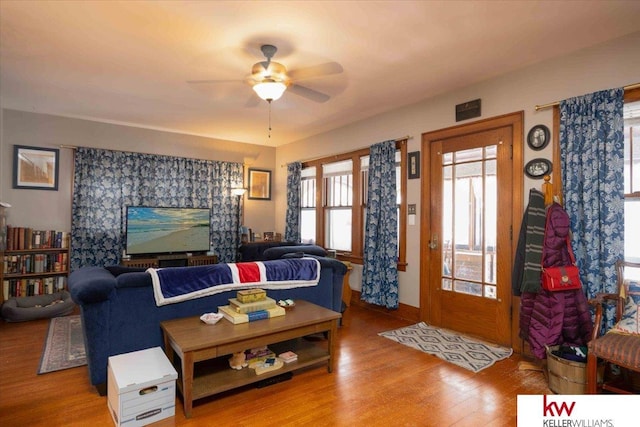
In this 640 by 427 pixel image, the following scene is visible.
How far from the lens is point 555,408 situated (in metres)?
2.06

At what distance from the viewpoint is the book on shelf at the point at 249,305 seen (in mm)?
2551

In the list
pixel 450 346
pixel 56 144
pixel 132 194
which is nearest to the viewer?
pixel 450 346

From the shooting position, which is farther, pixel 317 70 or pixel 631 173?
pixel 317 70

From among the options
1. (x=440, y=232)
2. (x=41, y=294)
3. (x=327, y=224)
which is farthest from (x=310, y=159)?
(x=41, y=294)

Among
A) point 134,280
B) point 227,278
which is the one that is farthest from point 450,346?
point 134,280

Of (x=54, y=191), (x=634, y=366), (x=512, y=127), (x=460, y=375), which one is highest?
(x=512, y=127)

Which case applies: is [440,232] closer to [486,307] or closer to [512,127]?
[486,307]

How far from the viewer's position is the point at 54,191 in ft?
16.3

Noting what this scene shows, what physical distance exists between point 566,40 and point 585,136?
78 centimetres

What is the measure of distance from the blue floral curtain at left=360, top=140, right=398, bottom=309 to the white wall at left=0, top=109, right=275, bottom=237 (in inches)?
134

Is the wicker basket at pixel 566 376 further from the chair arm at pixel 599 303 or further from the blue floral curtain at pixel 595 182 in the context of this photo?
→ the blue floral curtain at pixel 595 182

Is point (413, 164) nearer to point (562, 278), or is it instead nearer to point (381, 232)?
point (381, 232)

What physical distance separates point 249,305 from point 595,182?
9.39 ft

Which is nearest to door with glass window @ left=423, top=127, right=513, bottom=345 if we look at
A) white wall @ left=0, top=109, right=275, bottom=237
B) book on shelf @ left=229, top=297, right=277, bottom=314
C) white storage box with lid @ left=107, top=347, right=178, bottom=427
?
book on shelf @ left=229, top=297, right=277, bottom=314
